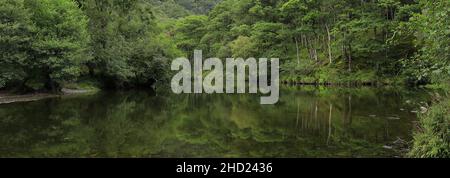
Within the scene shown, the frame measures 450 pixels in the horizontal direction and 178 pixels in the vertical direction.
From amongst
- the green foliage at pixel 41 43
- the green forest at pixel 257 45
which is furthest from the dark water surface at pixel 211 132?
the green foliage at pixel 41 43

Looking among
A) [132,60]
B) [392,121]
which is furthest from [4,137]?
[132,60]

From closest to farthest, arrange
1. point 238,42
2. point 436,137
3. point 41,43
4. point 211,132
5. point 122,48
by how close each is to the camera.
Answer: point 436,137, point 211,132, point 41,43, point 122,48, point 238,42

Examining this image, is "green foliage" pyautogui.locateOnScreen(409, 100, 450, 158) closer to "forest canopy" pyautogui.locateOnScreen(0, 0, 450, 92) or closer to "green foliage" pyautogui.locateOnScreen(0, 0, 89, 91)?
"forest canopy" pyautogui.locateOnScreen(0, 0, 450, 92)

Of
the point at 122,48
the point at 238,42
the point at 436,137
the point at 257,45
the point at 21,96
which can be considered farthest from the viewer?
the point at 238,42

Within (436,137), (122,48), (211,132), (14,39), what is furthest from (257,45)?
(436,137)

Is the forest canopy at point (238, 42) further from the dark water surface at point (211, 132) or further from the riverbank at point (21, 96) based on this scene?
the dark water surface at point (211, 132)

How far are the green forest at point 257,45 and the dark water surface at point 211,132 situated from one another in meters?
2.23

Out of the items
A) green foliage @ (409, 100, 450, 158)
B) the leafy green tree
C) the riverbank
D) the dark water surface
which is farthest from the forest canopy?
the dark water surface

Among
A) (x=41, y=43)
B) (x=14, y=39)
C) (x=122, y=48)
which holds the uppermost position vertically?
(x=14, y=39)

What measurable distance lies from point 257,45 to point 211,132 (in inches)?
1990

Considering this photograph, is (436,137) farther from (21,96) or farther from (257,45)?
(257,45)

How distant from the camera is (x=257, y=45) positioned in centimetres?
6400

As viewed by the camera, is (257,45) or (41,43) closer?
(41,43)

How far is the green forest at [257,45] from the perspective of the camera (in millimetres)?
14875
